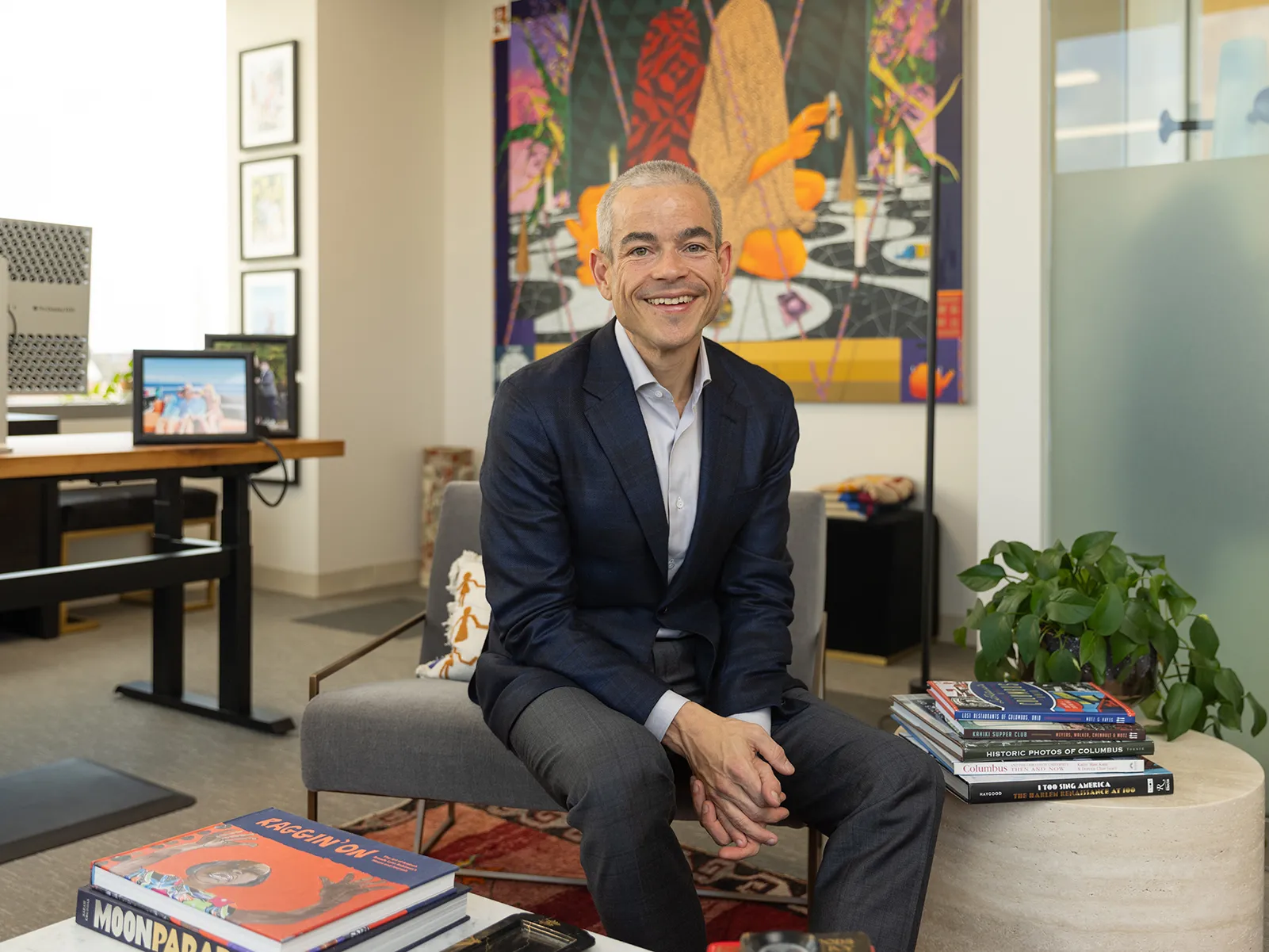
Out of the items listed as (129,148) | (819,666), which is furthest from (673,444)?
(129,148)

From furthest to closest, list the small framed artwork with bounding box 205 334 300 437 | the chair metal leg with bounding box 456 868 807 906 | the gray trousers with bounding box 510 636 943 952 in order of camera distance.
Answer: the small framed artwork with bounding box 205 334 300 437 < the chair metal leg with bounding box 456 868 807 906 < the gray trousers with bounding box 510 636 943 952

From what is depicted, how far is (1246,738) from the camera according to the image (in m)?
2.81

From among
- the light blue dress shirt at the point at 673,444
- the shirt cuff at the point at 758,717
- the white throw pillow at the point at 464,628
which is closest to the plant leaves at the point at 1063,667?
the shirt cuff at the point at 758,717

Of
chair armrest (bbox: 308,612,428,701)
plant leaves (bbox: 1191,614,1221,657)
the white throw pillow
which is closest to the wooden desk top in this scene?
chair armrest (bbox: 308,612,428,701)

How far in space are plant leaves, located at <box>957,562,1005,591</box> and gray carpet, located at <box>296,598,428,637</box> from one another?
3.24m

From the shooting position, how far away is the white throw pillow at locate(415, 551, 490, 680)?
2465 millimetres

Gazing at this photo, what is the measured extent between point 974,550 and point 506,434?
3.47 m

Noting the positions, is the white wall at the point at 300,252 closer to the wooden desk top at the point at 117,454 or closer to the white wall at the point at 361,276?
the white wall at the point at 361,276

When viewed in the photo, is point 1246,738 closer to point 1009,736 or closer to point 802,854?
point 802,854

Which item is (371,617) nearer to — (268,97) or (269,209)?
(269,209)

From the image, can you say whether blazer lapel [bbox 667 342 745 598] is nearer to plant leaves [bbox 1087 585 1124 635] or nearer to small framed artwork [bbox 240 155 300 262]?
plant leaves [bbox 1087 585 1124 635]

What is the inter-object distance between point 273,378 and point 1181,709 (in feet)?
9.01

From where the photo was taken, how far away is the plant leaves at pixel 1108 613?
81.9 inches

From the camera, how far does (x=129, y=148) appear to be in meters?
6.14
